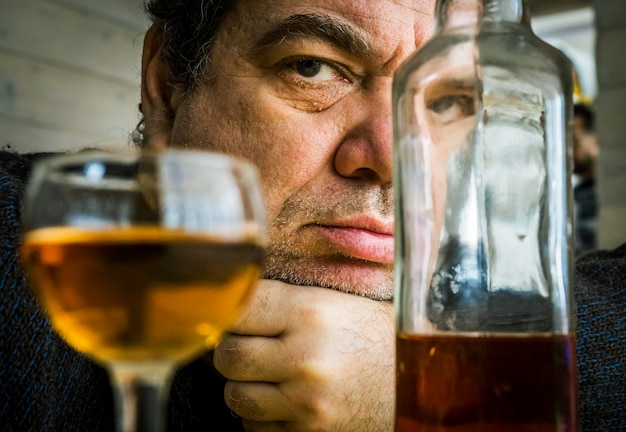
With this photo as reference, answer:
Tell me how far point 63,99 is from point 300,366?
2.31 m

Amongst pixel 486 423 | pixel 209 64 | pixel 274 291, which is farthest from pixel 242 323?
pixel 209 64

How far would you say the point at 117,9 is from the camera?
3012 mm

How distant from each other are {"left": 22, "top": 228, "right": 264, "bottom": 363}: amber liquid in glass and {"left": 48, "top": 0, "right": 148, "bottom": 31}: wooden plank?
2629mm

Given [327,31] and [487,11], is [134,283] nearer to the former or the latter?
[487,11]

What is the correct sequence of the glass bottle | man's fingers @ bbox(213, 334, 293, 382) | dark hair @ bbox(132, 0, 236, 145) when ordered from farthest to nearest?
dark hair @ bbox(132, 0, 236, 145)
man's fingers @ bbox(213, 334, 293, 382)
the glass bottle

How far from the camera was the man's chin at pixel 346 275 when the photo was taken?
1.06 m

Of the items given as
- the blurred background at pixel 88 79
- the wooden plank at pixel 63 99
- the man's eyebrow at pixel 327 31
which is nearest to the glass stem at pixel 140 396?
the man's eyebrow at pixel 327 31

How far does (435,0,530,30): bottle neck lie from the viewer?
553mm

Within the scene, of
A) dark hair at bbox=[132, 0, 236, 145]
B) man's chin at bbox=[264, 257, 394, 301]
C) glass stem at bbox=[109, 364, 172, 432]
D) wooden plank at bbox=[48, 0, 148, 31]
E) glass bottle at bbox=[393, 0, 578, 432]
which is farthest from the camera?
wooden plank at bbox=[48, 0, 148, 31]

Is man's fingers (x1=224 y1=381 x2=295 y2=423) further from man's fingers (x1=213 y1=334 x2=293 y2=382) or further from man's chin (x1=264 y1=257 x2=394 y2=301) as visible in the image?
man's chin (x1=264 y1=257 x2=394 y2=301)

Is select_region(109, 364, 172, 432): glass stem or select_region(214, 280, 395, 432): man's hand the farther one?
select_region(214, 280, 395, 432): man's hand

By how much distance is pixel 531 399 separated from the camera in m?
0.48

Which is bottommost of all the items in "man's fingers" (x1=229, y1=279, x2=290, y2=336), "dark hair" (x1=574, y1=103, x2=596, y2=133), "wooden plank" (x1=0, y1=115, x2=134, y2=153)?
"man's fingers" (x1=229, y1=279, x2=290, y2=336)

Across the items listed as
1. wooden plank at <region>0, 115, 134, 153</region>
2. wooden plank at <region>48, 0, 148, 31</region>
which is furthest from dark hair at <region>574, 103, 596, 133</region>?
wooden plank at <region>0, 115, 134, 153</region>
